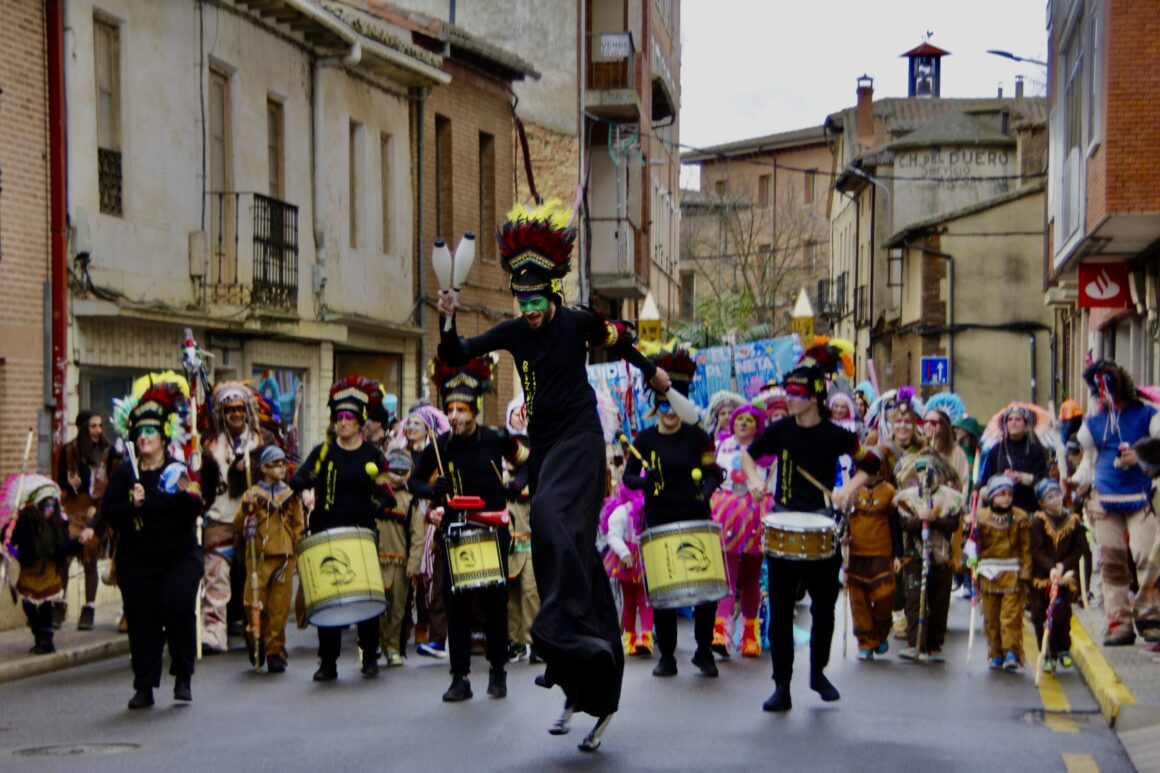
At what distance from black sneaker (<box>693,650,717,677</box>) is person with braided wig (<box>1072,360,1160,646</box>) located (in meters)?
3.31

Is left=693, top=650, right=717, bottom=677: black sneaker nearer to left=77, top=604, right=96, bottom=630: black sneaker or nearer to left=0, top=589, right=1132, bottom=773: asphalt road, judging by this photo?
left=0, top=589, right=1132, bottom=773: asphalt road

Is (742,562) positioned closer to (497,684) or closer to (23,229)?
(497,684)

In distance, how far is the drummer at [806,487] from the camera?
36.2 ft

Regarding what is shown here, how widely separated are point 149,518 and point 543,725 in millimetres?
2810

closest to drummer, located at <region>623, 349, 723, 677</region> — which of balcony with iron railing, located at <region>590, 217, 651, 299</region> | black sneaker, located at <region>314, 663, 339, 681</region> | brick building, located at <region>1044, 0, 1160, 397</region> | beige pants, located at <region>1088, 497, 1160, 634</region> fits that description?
black sneaker, located at <region>314, 663, 339, 681</region>

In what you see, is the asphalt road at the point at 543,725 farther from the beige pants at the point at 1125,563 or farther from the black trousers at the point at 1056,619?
the beige pants at the point at 1125,563

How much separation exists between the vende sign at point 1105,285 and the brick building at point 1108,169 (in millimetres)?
18

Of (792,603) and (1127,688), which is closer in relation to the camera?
(792,603)

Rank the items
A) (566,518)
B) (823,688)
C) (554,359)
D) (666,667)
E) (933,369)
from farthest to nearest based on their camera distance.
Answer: (933,369) → (666,667) → (823,688) → (554,359) → (566,518)

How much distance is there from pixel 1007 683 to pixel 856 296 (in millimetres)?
55588

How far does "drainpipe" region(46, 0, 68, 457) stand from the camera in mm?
18656

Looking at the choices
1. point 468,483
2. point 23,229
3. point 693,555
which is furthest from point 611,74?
point 693,555

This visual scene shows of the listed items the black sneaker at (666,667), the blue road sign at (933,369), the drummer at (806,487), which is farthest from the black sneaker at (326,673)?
the blue road sign at (933,369)

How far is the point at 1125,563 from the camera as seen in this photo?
14.5 metres
